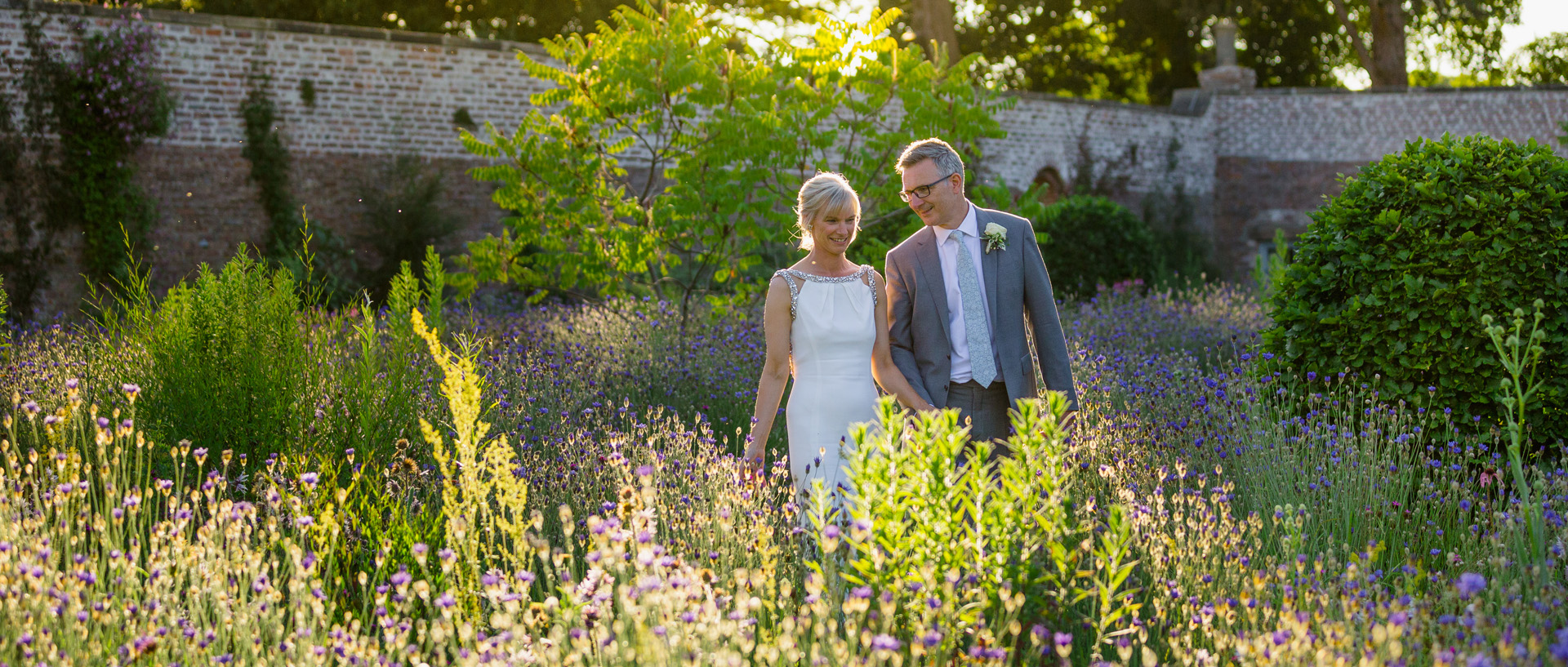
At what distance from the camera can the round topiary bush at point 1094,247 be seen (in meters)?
15.2

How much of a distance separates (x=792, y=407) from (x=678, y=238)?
5.26 metres

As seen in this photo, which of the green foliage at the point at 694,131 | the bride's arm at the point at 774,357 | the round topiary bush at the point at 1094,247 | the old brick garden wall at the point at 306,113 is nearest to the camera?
the bride's arm at the point at 774,357

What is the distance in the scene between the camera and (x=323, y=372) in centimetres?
504

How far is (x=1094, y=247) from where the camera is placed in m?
15.3

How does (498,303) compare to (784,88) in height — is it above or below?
below

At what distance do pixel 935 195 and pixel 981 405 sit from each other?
2.42ft

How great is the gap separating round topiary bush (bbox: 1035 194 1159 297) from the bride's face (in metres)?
11.7

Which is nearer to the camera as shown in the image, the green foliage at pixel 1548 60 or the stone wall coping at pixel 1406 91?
the stone wall coping at pixel 1406 91

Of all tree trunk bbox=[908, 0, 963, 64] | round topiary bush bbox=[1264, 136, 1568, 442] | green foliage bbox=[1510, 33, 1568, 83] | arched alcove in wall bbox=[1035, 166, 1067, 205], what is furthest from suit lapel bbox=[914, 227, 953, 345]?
green foliage bbox=[1510, 33, 1568, 83]

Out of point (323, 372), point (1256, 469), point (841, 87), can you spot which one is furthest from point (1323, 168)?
point (323, 372)

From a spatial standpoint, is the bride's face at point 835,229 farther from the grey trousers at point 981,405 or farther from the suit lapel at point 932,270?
the grey trousers at point 981,405

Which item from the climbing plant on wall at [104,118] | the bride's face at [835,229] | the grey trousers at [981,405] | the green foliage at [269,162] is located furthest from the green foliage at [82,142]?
the grey trousers at [981,405]

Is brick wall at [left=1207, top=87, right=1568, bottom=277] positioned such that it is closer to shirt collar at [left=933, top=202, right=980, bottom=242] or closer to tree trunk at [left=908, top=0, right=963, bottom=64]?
tree trunk at [left=908, top=0, right=963, bottom=64]

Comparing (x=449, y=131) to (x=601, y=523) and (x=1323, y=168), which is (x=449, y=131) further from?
(x=1323, y=168)
